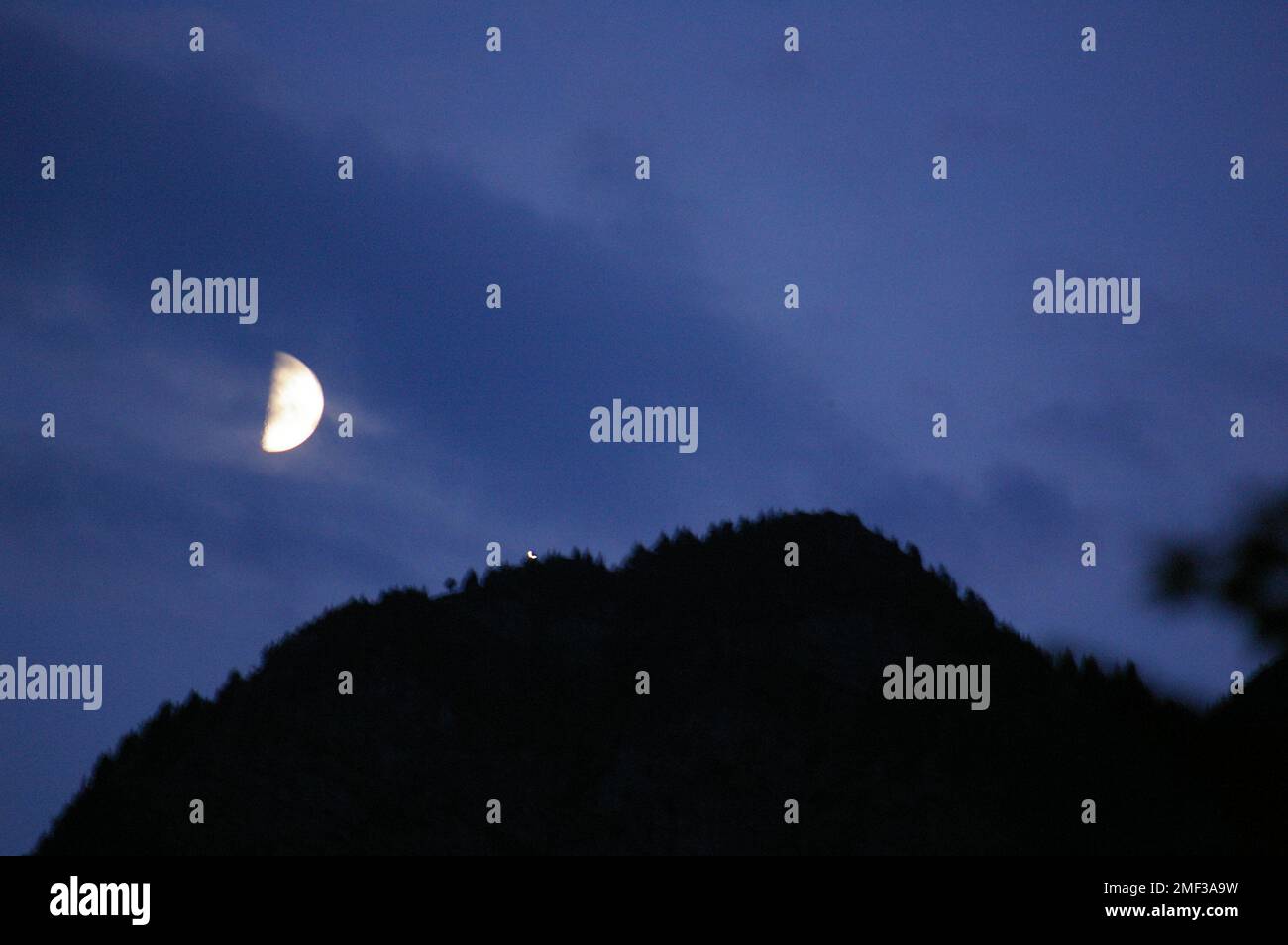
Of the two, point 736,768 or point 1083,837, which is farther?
point 736,768

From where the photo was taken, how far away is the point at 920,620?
3425cm

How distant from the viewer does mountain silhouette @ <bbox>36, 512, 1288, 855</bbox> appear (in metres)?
28.5

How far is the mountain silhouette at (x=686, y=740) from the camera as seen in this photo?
2845 centimetres

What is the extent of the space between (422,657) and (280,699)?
3905 mm

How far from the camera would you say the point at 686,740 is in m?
31.0
